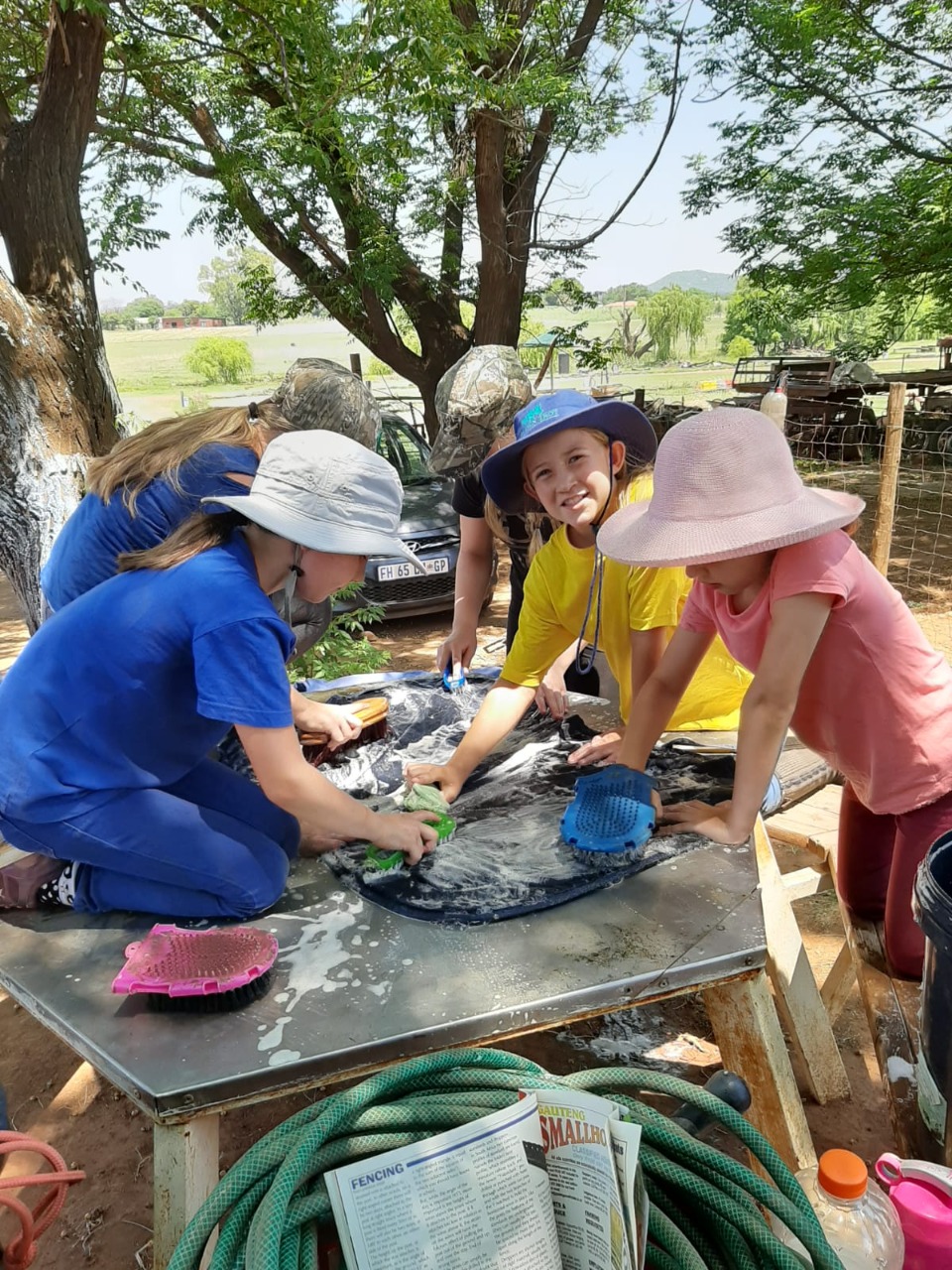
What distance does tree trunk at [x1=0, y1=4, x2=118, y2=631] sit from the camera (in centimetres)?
329

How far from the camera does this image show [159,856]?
161 centimetres

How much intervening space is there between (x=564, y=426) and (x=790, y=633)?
2.42 feet

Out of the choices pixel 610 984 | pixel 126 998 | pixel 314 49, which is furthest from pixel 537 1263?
pixel 314 49

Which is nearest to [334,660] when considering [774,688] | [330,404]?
[330,404]

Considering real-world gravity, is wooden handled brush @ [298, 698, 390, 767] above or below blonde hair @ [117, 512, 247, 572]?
Answer: below

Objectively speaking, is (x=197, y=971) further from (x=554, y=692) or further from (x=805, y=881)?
(x=805, y=881)

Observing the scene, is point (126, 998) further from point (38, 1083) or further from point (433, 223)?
point (433, 223)

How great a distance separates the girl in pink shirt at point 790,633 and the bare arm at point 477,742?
0.44 m

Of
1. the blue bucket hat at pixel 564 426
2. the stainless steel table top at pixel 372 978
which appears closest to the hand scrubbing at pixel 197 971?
the stainless steel table top at pixel 372 978

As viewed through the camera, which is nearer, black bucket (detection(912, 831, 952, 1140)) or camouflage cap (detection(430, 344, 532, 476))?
black bucket (detection(912, 831, 952, 1140))

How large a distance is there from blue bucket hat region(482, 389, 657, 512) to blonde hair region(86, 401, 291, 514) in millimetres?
600

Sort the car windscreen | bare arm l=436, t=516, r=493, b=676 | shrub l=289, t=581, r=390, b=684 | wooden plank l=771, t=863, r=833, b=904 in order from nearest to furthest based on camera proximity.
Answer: wooden plank l=771, t=863, r=833, b=904 < bare arm l=436, t=516, r=493, b=676 < shrub l=289, t=581, r=390, b=684 < the car windscreen

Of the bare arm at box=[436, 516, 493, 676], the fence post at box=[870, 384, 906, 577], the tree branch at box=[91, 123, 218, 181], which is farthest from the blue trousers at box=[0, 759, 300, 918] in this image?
the tree branch at box=[91, 123, 218, 181]

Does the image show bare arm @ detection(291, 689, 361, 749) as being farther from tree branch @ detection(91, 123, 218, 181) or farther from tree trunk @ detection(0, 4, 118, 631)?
tree branch @ detection(91, 123, 218, 181)
